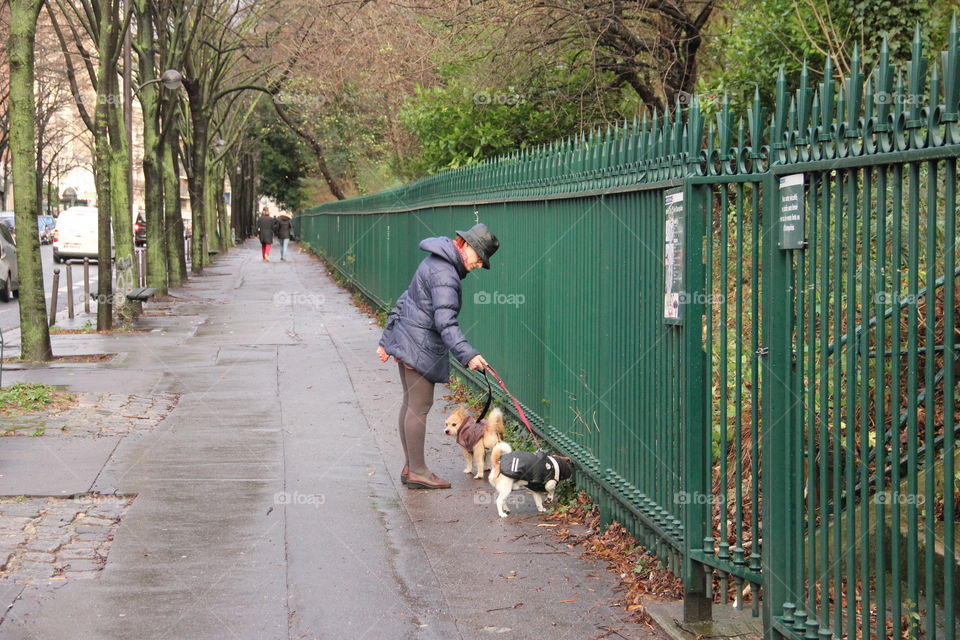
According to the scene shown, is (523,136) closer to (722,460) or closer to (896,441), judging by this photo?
(722,460)

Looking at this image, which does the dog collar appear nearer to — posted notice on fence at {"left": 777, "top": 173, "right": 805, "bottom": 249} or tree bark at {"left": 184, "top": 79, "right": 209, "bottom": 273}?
posted notice on fence at {"left": 777, "top": 173, "right": 805, "bottom": 249}

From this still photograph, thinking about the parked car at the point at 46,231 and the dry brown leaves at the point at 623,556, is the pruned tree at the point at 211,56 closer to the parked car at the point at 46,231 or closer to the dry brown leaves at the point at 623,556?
the dry brown leaves at the point at 623,556

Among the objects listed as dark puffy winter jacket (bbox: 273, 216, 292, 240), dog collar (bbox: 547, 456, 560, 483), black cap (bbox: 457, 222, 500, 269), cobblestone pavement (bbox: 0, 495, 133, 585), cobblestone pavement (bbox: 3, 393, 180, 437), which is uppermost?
dark puffy winter jacket (bbox: 273, 216, 292, 240)

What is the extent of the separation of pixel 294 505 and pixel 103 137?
42.5 ft

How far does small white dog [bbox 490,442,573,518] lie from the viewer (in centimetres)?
691

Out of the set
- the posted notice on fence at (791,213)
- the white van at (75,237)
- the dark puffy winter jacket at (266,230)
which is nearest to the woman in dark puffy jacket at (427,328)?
the posted notice on fence at (791,213)

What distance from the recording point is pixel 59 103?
52406 millimetres

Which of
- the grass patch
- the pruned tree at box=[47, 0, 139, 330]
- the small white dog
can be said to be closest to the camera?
the small white dog

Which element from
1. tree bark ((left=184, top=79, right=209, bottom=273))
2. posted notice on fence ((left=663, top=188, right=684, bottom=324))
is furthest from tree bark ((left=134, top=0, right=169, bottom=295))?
posted notice on fence ((left=663, top=188, right=684, bottom=324))

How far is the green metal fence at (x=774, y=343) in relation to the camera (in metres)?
3.48

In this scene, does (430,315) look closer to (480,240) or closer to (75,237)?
(480,240)

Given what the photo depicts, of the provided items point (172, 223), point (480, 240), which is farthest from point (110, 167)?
point (480, 240)

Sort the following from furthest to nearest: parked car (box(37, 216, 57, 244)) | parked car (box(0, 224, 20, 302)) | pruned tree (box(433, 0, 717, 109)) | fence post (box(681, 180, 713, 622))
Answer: parked car (box(37, 216, 57, 244))
parked car (box(0, 224, 20, 302))
pruned tree (box(433, 0, 717, 109))
fence post (box(681, 180, 713, 622))

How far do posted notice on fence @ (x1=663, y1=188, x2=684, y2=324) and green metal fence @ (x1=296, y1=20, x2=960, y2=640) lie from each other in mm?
14
